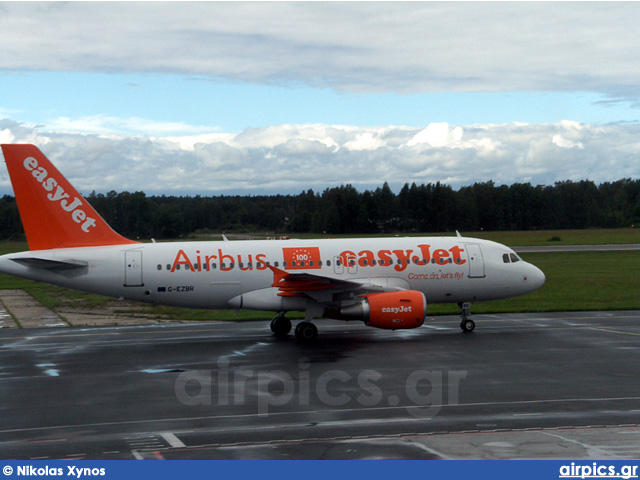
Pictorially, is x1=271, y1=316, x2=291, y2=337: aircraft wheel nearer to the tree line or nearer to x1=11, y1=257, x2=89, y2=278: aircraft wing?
x1=11, y1=257, x2=89, y2=278: aircraft wing

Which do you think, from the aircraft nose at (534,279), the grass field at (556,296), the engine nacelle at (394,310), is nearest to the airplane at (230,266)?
the engine nacelle at (394,310)

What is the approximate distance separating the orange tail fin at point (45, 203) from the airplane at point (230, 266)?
4 cm

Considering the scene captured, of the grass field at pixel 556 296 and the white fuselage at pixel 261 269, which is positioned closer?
the white fuselage at pixel 261 269

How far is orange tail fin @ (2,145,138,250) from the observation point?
26.7m

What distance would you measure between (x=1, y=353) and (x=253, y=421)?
1372 cm

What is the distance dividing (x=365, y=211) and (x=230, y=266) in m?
88.7

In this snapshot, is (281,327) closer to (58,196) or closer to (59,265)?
(59,265)

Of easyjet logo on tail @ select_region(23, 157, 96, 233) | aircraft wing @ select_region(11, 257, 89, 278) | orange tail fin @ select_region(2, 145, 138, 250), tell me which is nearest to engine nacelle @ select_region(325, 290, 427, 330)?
aircraft wing @ select_region(11, 257, 89, 278)

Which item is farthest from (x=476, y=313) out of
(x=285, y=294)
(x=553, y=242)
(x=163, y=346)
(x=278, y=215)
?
(x=278, y=215)

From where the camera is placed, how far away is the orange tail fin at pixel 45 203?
26656 millimetres

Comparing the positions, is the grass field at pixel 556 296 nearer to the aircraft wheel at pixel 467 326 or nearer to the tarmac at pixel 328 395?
the aircraft wheel at pixel 467 326

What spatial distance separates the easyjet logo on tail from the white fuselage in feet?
3.82

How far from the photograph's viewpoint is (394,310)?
24.9m

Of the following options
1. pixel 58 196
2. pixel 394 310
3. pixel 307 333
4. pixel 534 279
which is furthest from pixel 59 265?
pixel 534 279
